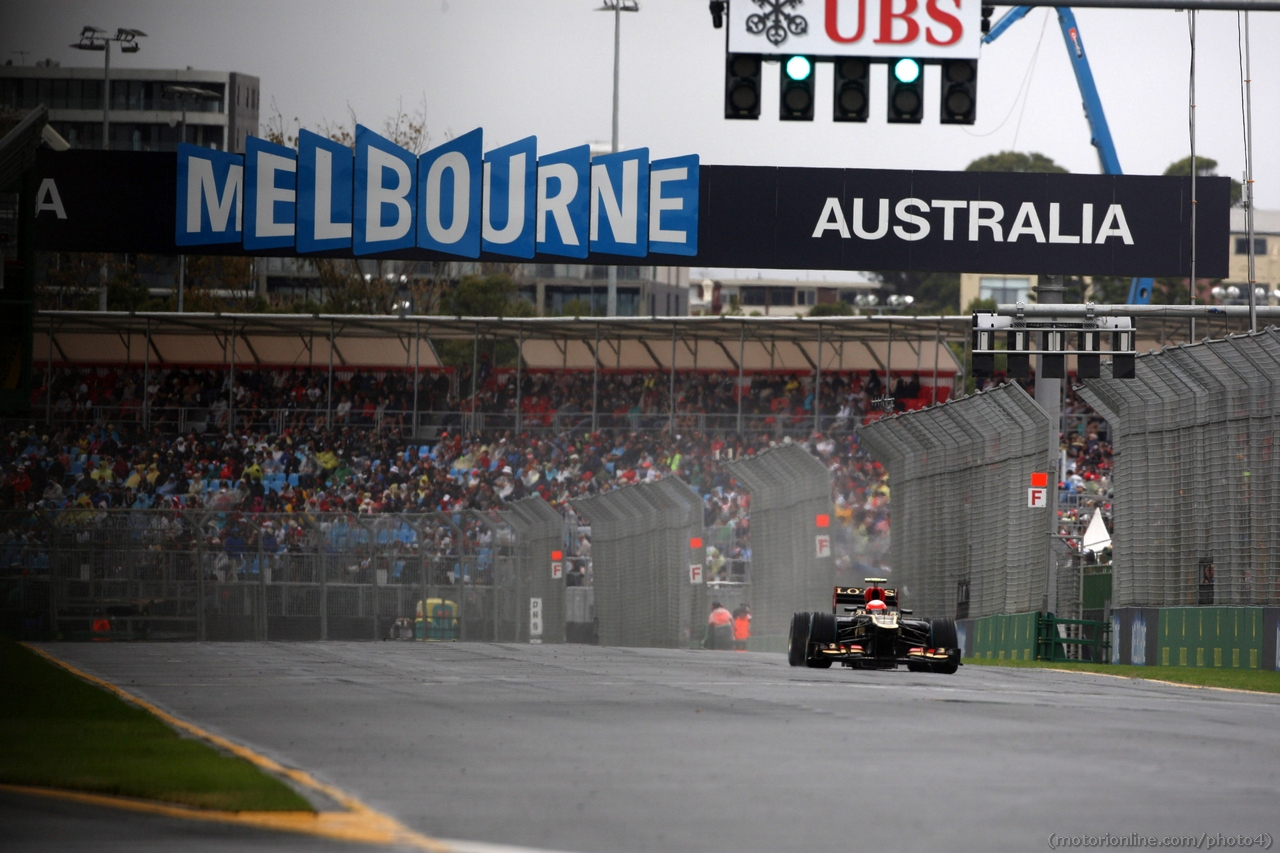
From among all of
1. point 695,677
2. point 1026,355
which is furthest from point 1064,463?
point 695,677

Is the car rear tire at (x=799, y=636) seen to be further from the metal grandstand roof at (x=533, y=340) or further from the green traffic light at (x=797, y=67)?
the metal grandstand roof at (x=533, y=340)

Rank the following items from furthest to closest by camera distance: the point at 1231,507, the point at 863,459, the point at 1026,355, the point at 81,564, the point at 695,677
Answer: the point at 863,459 → the point at 81,564 → the point at 1026,355 → the point at 1231,507 → the point at 695,677

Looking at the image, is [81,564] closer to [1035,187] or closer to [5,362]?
[5,362]

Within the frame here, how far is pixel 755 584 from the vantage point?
95.0 ft

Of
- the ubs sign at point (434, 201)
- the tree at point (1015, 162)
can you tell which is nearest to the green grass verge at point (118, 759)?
the ubs sign at point (434, 201)

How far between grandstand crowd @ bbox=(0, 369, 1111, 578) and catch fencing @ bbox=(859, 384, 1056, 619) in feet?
18.8

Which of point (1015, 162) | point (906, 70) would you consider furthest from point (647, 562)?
point (1015, 162)

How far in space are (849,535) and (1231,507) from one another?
14.7 metres

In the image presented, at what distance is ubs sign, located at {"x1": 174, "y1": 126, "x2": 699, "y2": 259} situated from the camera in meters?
33.9

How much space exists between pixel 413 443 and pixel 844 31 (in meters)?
28.2

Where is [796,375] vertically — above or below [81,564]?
above

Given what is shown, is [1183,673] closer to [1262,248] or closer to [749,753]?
[749,753]

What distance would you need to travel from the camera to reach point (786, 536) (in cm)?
2766

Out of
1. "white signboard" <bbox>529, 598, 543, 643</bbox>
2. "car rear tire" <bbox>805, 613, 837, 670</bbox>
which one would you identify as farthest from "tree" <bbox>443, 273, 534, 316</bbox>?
"car rear tire" <bbox>805, 613, 837, 670</bbox>
